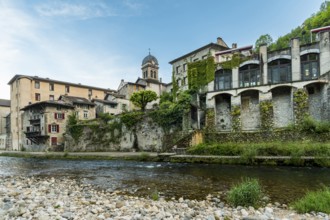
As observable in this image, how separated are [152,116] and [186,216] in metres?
24.8

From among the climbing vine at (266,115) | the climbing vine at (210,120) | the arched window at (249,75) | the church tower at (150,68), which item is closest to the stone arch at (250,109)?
the arched window at (249,75)

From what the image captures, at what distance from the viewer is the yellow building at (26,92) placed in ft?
148

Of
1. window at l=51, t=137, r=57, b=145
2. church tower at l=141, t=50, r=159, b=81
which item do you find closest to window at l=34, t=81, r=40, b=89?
window at l=51, t=137, r=57, b=145

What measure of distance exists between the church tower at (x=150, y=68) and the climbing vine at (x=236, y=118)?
38957mm

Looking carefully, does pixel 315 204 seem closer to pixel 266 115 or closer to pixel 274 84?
pixel 266 115

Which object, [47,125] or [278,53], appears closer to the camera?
[278,53]

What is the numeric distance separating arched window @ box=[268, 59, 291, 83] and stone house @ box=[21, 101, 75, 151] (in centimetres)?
3372

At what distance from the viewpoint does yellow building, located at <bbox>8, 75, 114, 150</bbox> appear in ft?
148

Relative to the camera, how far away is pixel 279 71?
84.5 feet

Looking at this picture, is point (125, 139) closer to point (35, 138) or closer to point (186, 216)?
point (35, 138)

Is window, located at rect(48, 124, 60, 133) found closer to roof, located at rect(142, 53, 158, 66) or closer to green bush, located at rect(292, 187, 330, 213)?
roof, located at rect(142, 53, 158, 66)

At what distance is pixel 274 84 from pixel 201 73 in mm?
8933

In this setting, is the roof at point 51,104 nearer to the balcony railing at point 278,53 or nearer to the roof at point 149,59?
the roof at point 149,59

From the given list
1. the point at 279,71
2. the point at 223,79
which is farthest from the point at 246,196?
the point at 223,79
